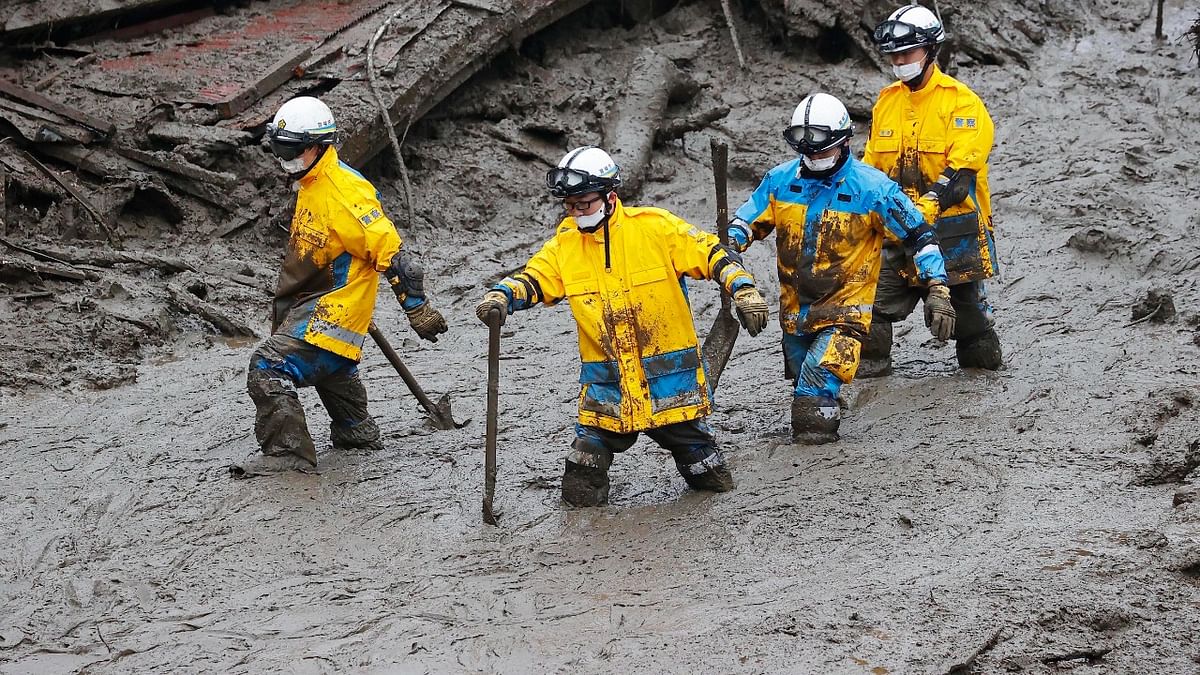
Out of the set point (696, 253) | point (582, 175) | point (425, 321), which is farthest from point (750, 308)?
point (425, 321)

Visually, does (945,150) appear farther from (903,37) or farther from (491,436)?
(491,436)

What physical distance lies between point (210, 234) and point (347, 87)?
60.8 inches

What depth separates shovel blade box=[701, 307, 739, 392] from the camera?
709cm

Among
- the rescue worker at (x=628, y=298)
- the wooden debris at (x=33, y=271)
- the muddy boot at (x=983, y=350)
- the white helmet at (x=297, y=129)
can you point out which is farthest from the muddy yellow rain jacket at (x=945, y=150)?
the wooden debris at (x=33, y=271)

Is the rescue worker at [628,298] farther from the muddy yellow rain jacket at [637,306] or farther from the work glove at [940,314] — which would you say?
the work glove at [940,314]

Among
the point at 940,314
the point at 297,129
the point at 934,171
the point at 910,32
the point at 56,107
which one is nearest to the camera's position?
the point at 940,314

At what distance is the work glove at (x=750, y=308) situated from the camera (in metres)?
5.36

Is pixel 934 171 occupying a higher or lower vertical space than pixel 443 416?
higher

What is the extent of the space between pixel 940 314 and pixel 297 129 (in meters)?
3.04

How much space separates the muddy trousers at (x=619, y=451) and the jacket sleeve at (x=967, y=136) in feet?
6.63

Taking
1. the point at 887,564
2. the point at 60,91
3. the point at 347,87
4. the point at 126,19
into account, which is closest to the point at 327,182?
the point at 887,564

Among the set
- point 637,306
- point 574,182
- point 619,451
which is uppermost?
point 574,182

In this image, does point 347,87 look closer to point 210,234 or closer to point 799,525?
point 210,234

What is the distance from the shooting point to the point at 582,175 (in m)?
5.41
